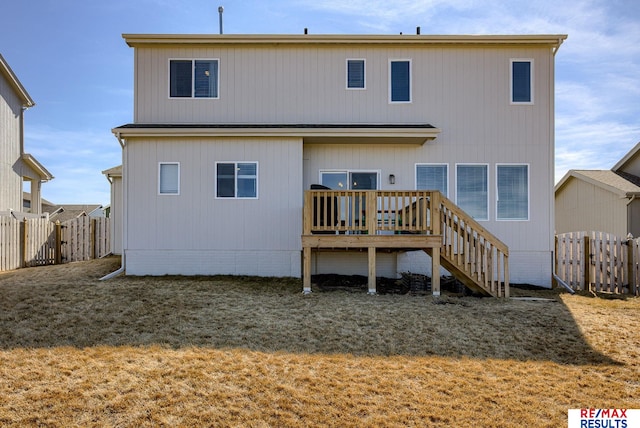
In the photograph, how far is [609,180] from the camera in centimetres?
1605

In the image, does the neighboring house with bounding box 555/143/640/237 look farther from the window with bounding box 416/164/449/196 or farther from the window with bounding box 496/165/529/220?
the window with bounding box 416/164/449/196

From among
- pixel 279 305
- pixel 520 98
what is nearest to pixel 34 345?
pixel 279 305

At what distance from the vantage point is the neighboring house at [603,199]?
14711 mm

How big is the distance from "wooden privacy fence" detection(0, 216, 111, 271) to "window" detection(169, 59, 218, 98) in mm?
6611

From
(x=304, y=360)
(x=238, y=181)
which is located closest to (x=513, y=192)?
(x=238, y=181)

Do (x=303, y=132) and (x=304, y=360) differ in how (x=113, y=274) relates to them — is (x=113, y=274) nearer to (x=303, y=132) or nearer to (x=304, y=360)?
(x=303, y=132)

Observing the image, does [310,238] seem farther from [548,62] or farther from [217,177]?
[548,62]

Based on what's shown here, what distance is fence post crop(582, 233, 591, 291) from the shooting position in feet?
33.9

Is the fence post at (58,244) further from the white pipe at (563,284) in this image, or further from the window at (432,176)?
the white pipe at (563,284)

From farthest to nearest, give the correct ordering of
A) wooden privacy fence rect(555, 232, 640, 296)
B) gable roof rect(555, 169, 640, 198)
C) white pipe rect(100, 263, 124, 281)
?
gable roof rect(555, 169, 640, 198)
wooden privacy fence rect(555, 232, 640, 296)
white pipe rect(100, 263, 124, 281)

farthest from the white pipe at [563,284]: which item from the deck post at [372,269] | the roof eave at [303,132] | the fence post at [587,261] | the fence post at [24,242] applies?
the fence post at [24,242]

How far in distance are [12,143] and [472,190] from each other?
18776 mm

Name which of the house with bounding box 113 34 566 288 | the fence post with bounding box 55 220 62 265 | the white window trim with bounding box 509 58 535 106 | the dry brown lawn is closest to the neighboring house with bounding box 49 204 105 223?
the fence post with bounding box 55 220 62 265

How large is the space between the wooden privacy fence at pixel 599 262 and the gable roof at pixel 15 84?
21.0 m
